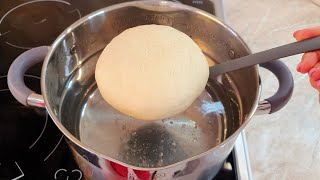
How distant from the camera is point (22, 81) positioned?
1.78ft

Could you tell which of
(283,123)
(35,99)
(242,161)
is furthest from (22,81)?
(283,123)

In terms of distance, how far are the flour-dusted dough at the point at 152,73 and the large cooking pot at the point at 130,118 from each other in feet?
0.21

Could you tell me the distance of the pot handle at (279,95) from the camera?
0.53 m

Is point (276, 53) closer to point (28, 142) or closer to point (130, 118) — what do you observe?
point (130, 118)

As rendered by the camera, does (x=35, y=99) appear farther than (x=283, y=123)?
No

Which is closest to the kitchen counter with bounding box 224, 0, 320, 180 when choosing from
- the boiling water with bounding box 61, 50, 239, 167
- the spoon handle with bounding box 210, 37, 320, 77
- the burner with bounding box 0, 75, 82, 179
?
the boiling water with bounding box 61, 50, 239, 167

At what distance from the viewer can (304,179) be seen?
660 mm

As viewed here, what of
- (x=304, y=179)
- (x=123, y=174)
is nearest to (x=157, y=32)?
(x=123, y=174)

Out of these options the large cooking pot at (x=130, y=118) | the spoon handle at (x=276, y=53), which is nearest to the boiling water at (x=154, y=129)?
the large cooking pot at (x=130, y=118)

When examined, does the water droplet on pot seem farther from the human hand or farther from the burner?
the human hand

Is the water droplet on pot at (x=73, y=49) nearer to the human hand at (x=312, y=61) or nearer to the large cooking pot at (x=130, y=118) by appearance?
the large cooking pot at (x=130, y=118)

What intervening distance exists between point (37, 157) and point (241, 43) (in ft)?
1.07

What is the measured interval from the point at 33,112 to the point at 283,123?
41 cm

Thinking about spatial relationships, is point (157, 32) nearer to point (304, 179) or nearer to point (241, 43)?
point (241, 43)
